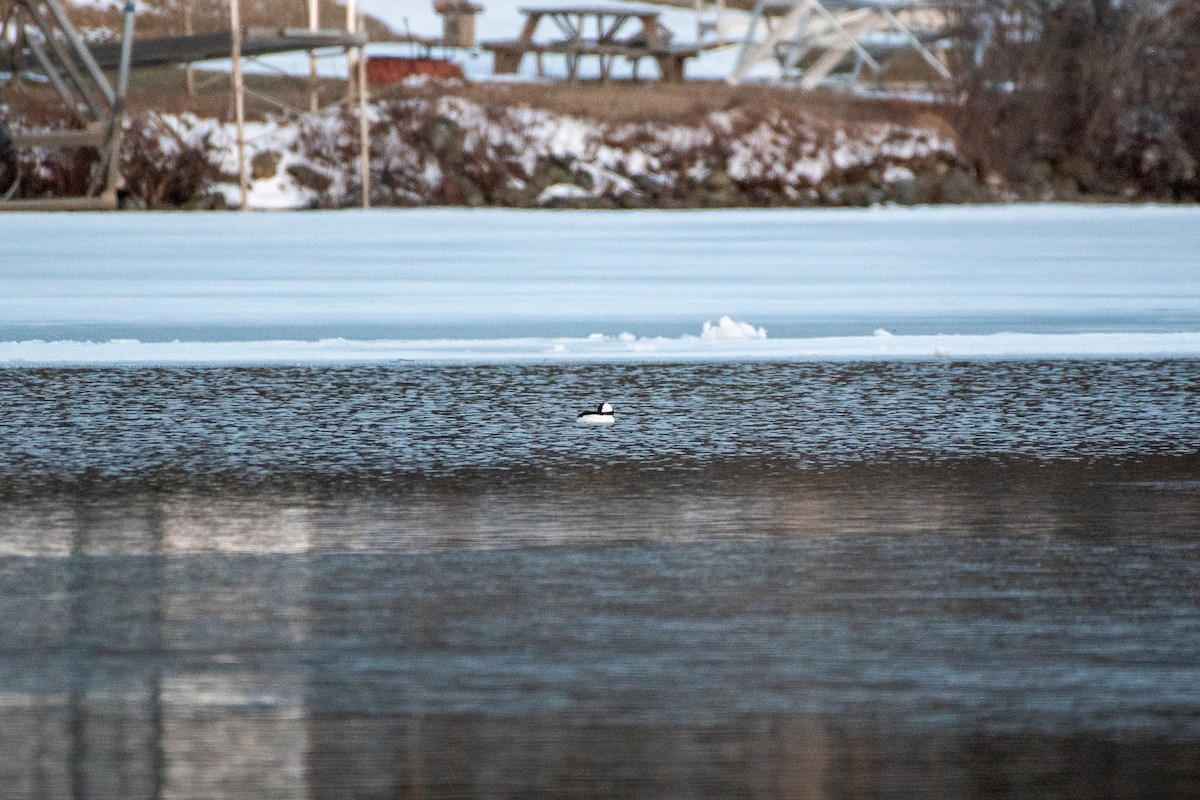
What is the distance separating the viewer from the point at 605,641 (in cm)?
692

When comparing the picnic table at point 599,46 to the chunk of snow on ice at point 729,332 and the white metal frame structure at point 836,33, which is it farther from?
the chunk of snow on ice at point 729,332

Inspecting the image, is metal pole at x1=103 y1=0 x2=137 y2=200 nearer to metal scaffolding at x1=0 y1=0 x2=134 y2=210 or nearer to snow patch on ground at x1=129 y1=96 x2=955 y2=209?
metal scaffolding at x1=0 y1=0 x2=134 y2=210

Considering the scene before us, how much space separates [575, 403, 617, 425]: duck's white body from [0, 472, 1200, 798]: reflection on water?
2.27 meters

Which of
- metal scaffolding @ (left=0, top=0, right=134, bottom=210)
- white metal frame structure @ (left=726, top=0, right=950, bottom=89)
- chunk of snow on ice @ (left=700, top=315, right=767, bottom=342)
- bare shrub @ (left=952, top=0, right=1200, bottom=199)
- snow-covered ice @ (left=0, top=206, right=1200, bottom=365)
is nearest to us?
snow-covered ice @ (left=0, top=206, right=1200, bottom=365)

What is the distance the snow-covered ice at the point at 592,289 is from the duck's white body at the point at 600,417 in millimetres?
3396

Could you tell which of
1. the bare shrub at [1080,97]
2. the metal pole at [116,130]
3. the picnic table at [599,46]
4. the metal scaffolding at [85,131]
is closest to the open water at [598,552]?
the metal scaffolding at [85,131]

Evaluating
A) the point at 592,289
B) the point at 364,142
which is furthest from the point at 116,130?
the point at 592,289

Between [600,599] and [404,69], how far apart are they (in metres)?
47.6

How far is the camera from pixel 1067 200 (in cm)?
4188

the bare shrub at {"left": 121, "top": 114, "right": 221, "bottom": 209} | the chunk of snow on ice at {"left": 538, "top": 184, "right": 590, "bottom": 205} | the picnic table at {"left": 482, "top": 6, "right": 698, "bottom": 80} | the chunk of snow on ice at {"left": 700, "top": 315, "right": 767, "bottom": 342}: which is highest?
the picnic table at {"left": 482, "top": 6, "right": 698, "bottom": 80}

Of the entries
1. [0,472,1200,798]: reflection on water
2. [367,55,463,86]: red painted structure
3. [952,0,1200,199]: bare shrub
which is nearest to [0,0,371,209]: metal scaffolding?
[367,55,463,86]: red painted structure

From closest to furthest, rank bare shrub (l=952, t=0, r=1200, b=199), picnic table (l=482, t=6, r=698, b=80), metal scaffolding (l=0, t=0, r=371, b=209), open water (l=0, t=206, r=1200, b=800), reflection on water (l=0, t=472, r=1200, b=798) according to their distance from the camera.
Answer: reflection on water (l=0, t=472, r=1200, b=798)
open water (l=0, t=206, r=1200, b=800)
metal scaffolding (l=0, t=0, r=371, b=209)
bare shrub (l=952, t=0, r=1200, b=199)
picnic table (l=482, t=6, r=698, b=80)

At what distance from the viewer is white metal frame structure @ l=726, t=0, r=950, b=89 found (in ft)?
173

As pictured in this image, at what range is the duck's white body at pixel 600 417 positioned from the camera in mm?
12312
